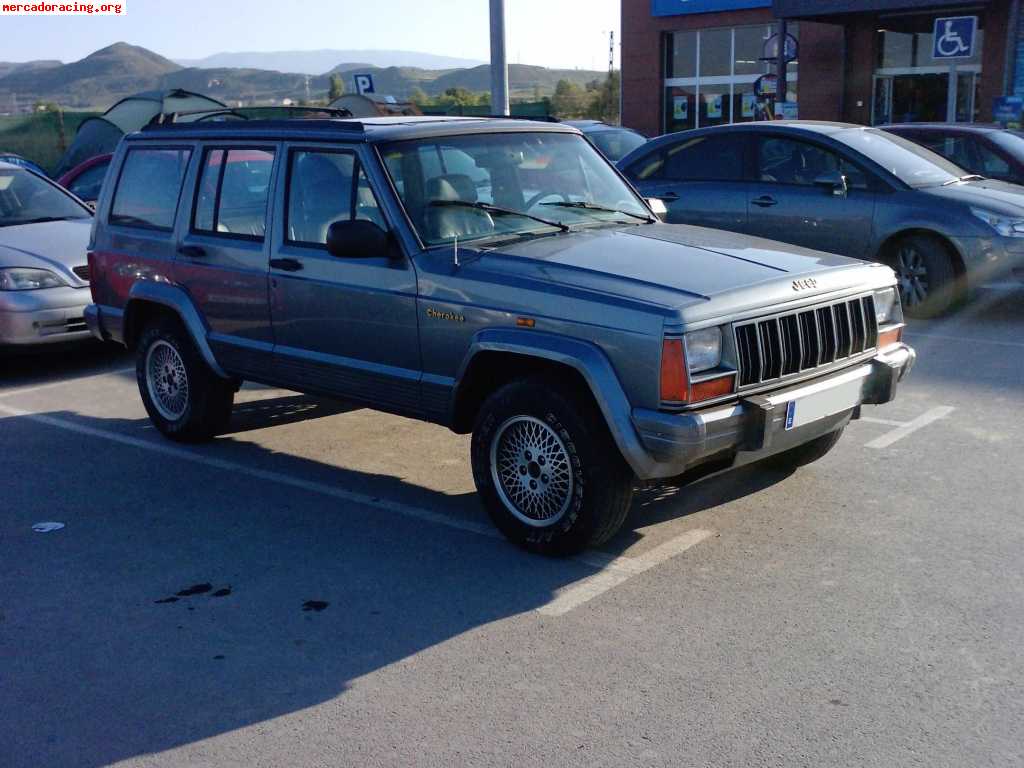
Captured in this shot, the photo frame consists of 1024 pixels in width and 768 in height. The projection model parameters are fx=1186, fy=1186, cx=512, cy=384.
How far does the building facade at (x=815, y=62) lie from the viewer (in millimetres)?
25344

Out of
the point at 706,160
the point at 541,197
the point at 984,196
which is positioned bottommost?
the point at 984,196

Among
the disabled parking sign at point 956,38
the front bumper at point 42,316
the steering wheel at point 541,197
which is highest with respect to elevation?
the disabled parking sign at point 956,38

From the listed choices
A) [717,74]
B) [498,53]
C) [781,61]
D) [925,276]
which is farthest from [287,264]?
[717,74]

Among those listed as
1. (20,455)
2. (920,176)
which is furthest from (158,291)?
(920,176)

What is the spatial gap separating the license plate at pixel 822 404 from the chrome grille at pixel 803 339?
13 cm

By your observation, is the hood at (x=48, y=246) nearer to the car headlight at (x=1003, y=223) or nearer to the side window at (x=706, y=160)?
the side window at (x=706, y=160)

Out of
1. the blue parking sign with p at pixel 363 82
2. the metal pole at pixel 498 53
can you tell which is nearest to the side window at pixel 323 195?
the metal pole at pixel 498 53

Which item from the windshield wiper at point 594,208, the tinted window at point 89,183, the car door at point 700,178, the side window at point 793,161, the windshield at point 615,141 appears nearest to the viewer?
the windshield wiper at point 594,208

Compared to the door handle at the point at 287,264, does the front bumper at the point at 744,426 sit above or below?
below

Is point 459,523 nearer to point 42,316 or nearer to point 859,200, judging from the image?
point 42,316

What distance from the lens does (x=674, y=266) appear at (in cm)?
515

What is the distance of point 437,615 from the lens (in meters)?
4.61

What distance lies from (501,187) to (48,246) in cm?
549

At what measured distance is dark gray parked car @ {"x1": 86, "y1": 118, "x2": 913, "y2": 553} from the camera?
4770 millimetres
